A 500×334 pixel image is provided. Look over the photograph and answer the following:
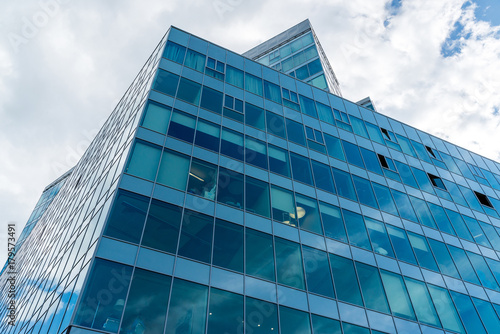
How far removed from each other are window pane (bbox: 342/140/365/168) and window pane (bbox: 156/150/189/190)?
12.3m

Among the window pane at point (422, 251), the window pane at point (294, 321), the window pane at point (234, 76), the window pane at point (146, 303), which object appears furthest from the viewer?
the window pane at point (234, 76)

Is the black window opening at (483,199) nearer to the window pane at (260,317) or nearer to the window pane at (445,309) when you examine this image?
the window pane at (445,309)

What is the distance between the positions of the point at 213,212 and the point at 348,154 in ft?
42.0

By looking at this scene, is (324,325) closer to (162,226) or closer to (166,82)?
(162,226)

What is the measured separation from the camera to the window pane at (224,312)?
13023mm

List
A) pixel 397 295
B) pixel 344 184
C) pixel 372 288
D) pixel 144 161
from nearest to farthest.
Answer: pixel 144 161 → pixel 372 288 → pixel 397 295 → pixel 344 184

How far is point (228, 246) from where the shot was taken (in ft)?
51.4

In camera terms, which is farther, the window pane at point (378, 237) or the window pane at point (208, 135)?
the window pane at point (378, 237)

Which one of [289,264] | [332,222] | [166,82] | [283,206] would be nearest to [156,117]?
[166,82]

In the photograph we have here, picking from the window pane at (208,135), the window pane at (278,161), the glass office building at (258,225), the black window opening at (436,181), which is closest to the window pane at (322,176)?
the glass office building at (258,225)

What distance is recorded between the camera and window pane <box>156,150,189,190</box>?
16594mm

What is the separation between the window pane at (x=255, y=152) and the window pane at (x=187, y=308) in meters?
8.45

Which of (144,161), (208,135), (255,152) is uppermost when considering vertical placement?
(208,135)

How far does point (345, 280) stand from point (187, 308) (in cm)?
832
